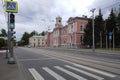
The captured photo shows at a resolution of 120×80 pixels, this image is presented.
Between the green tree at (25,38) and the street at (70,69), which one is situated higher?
the green tree at (25,38)

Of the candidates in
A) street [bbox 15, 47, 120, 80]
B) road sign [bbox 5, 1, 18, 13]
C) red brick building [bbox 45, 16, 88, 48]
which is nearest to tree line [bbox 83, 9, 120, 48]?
red brick building [bbox 45, 16, 88, 48]

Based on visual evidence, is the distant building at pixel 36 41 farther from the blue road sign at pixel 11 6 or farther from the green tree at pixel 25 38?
the blue road sign at pixel 11 6

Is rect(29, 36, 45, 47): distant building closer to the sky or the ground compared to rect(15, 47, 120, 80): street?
closer to the sky

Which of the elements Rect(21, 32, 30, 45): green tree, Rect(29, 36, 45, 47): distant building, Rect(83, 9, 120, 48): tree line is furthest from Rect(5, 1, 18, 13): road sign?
Rect(21, 32, 30, 45): green tree

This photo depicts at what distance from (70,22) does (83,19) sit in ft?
23.5

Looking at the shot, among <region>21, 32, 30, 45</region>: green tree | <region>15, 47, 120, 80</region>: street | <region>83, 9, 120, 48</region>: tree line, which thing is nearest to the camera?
<region>15, 47, 120, 80</region>: street

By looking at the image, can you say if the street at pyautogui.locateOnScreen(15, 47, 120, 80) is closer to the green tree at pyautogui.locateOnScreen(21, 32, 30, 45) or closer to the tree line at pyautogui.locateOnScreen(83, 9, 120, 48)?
the tree line at pyautogui.locateOnScreen(83, 9, 120, 48)

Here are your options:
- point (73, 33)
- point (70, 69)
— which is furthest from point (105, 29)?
point (70, 69)

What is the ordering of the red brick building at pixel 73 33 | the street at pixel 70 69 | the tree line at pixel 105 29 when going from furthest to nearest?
the red brick building at pixel 73 33
the tree line at pixel 105 29
the street at pixel 70 69

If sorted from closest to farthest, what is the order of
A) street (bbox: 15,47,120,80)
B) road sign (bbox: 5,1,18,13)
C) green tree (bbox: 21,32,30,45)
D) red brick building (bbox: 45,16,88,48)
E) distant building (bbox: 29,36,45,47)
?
street (bbox: 15,47,120,80) → road sign (bbox: 5,1,18,13) → red brick building (bbox: 45,16,88,48) → distant building (bbox: 29,36,45,47) → green tree (bbox: 21,32,30,45)

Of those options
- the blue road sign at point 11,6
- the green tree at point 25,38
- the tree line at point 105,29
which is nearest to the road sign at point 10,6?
the blue road sign at point 11,6

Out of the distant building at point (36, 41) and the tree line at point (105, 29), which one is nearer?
the tree line at point (105, 29)

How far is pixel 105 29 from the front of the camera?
65.8 m

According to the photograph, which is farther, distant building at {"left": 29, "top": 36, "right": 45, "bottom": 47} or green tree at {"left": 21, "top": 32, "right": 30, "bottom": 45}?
green tree at {"left": 21, "top": 32, "right": 30, "bottom": 45}
